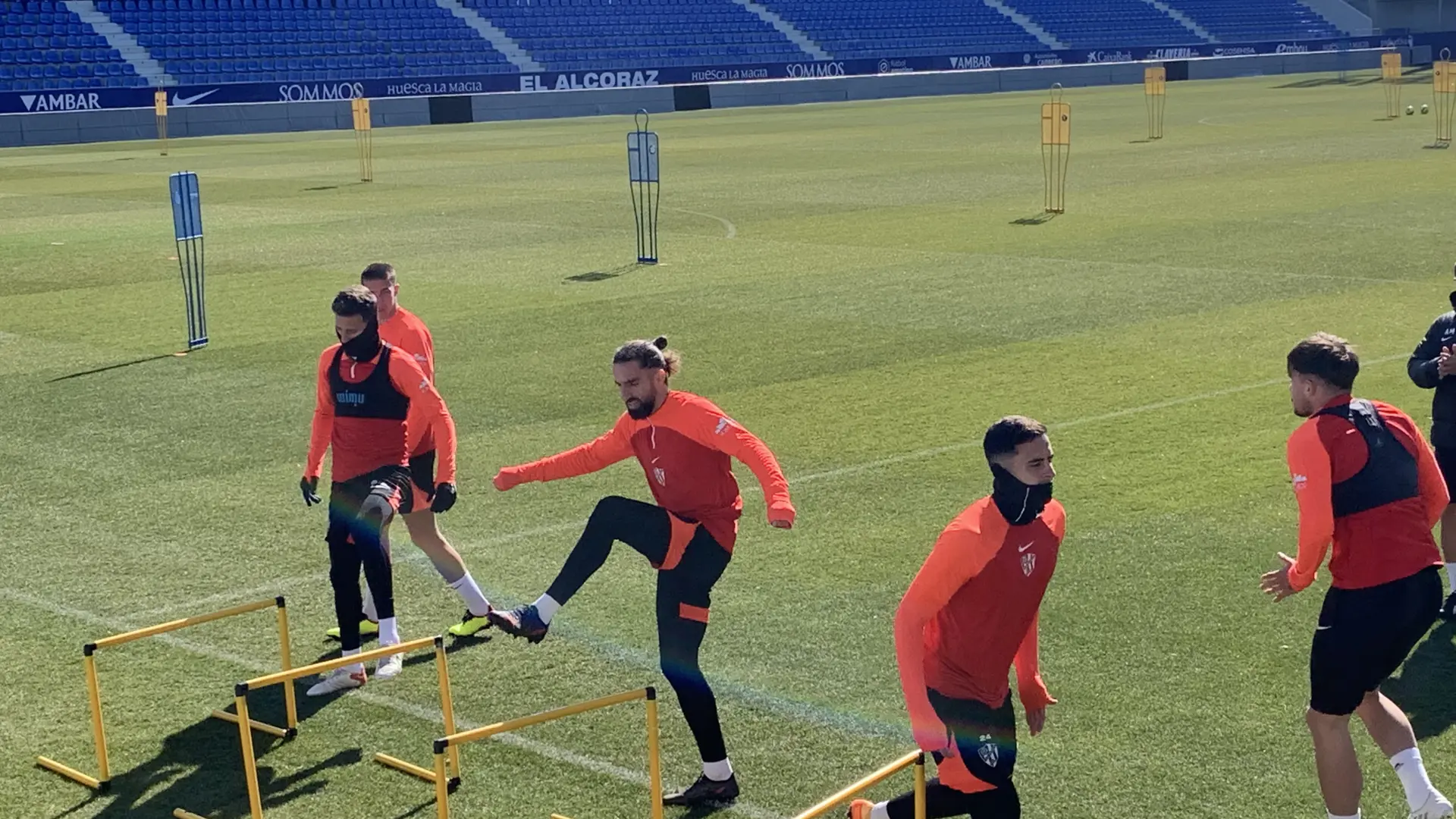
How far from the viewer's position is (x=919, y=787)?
227 inches

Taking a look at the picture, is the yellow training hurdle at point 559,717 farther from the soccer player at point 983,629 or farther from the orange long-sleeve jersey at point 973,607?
the orange long-sleeve jersey at point 973,607

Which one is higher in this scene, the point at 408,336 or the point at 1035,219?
the point at 408,336

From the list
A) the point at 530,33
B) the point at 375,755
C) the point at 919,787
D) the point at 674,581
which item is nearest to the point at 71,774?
the point at 375,755

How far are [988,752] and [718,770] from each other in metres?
1.71

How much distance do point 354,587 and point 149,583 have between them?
2466mm

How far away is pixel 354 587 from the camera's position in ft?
28.5

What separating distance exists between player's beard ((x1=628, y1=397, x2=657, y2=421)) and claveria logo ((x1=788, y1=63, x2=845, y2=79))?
223 ft

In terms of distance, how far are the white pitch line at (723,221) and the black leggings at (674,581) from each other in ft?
65.0

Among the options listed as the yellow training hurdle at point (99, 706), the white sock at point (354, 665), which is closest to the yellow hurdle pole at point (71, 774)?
the yellow training hurdle at point (99, 706)

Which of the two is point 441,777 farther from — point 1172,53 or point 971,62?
point 1172,53

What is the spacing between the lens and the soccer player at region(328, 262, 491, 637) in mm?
9258

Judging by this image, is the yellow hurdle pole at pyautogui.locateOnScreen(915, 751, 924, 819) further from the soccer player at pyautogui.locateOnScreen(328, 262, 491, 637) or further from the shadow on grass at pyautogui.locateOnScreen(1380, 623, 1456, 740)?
the soccer player at pyautogui.locateOnScreen(328, 262, 491, 637)

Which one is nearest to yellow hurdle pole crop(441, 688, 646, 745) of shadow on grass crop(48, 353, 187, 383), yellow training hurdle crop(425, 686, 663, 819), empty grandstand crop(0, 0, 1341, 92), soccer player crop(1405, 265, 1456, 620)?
yellow training hurdle crop(425, 686, 663, 819)

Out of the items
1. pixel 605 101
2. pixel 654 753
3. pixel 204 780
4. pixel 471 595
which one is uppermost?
pixel 605 101
